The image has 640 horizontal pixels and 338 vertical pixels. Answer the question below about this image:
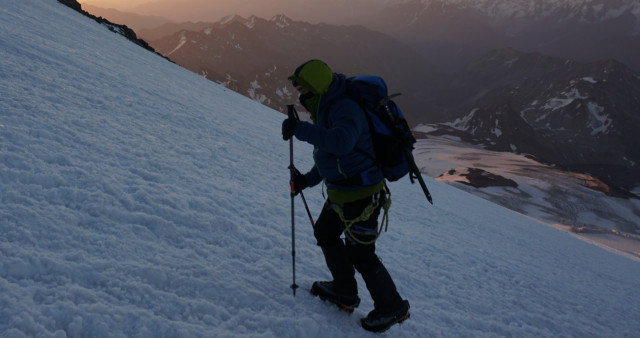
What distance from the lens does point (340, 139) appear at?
3066 millimetres

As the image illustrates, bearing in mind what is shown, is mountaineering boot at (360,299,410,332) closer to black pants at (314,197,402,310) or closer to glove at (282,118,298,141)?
black pants at (314,197,402,310)

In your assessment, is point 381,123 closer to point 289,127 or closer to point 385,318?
point 289,127

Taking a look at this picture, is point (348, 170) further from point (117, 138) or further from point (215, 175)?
point (117, 138)

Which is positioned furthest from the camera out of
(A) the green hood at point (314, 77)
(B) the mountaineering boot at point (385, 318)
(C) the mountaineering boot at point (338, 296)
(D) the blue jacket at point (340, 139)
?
(C) the mountaineering boot at point (338, 296)

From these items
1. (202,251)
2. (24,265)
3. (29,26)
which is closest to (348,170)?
(202,251)

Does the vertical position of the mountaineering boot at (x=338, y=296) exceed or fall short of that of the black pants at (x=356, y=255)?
it falls short

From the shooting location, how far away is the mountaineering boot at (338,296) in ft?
12.7

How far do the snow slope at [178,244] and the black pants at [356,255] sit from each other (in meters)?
0.43

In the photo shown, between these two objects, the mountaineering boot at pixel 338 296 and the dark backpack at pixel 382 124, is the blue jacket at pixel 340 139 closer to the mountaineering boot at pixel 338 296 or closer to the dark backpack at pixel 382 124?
the dark backpack at pixel 382 124

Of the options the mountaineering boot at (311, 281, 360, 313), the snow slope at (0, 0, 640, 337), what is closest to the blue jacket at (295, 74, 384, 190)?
the mountaineering boot at (311, 281, 360, 313)

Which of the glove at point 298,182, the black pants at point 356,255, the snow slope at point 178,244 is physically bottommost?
the snow slope at point 178,244

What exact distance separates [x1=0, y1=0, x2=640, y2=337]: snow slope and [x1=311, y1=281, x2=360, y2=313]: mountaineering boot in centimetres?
11

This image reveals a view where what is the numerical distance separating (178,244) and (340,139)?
7.64ft

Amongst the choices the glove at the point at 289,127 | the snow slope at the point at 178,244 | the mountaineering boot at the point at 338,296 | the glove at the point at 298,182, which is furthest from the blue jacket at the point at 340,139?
the snow slope at the point at 178,244
